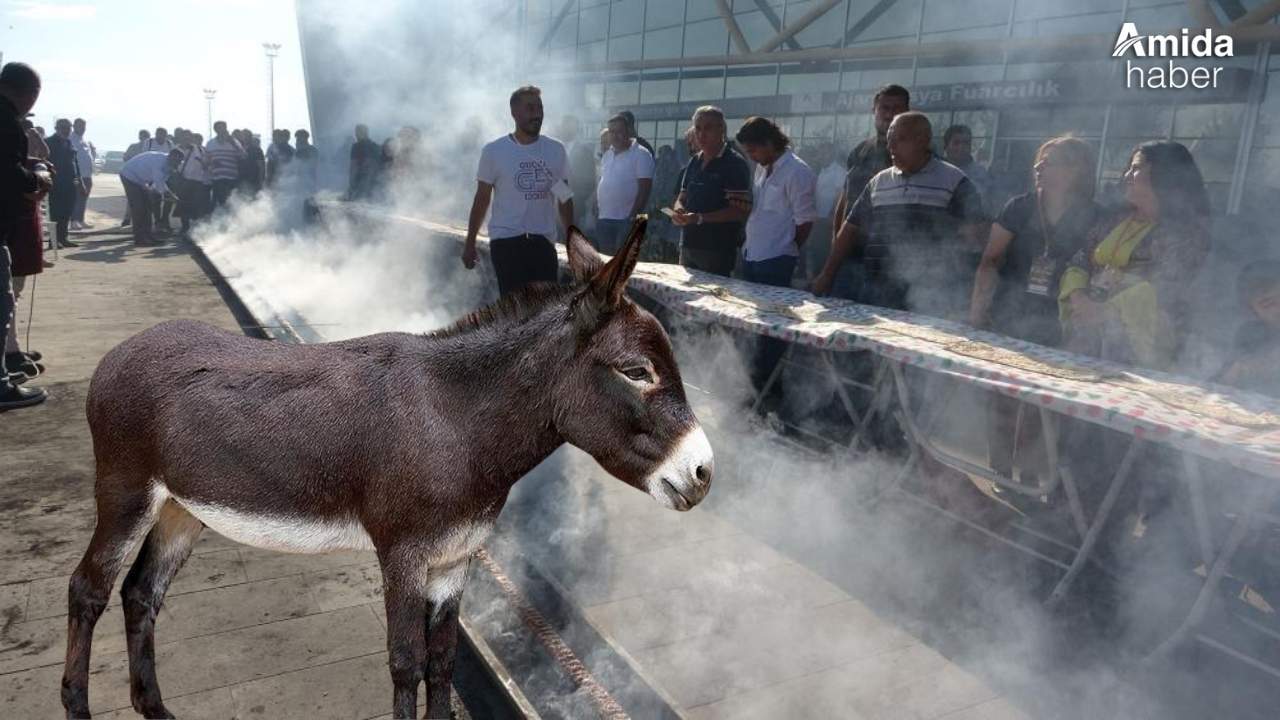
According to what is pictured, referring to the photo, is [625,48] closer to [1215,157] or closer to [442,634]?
[1215,157]

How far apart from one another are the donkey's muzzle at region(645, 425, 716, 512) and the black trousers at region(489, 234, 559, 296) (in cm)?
389

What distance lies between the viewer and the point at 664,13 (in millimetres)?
20578

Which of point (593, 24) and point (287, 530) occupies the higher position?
point (593, 24)

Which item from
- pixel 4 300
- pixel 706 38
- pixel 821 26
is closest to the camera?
pixel 4 300

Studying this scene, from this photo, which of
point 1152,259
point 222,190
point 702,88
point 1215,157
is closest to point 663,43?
point 702,88

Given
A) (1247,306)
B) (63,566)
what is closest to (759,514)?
(1247,306)

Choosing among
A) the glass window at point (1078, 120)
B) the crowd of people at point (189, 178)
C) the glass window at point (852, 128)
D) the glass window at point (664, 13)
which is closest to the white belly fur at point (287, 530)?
the glass window at point (1078, 120)

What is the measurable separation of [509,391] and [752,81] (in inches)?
676

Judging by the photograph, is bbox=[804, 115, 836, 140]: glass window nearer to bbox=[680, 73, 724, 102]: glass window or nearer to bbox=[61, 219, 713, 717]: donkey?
bbox=[680, 73, 724, 102]: glass window

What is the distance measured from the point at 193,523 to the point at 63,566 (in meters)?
1.69

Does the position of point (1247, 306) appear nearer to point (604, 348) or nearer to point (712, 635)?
point (712, 635)

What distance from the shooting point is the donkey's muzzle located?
6.72ft

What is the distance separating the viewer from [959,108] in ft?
45.0

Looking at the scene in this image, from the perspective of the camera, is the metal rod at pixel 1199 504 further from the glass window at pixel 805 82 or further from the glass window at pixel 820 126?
the glass window at pixel 805 82
